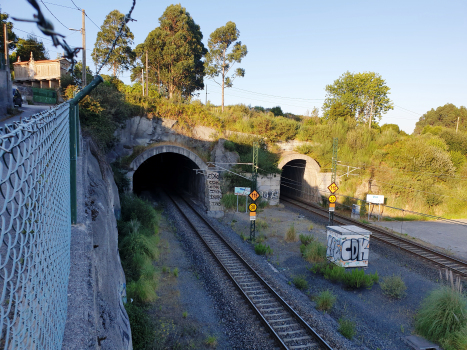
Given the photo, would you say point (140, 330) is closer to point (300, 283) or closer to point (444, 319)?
point (300, 283)

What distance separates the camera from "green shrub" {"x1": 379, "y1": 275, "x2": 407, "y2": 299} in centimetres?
1060

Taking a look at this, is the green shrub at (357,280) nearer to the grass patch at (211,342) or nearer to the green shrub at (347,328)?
the green shrub at (347,328)

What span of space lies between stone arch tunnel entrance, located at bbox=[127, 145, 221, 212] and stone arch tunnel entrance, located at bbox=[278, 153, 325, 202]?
8.03 m

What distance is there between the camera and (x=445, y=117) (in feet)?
245

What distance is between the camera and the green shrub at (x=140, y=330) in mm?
7154

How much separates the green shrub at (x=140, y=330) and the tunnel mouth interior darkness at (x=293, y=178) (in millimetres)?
24221

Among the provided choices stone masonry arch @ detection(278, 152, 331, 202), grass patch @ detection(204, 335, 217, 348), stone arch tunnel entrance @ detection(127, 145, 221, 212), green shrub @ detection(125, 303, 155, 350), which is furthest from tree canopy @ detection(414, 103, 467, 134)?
green shrub @ detection(125, 303, 155, 350)

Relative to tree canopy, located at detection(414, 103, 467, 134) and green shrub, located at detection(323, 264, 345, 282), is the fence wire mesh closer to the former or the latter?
green shrub, located at detection(323, 264, 345, 282)

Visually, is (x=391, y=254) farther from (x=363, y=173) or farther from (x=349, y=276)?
(x=363, y=173)

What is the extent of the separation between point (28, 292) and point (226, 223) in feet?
62.7

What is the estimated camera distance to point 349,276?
1144 centimetres

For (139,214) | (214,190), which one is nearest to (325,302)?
(139,214)

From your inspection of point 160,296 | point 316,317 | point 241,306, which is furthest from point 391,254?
point 160,296

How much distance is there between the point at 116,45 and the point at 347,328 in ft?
136
